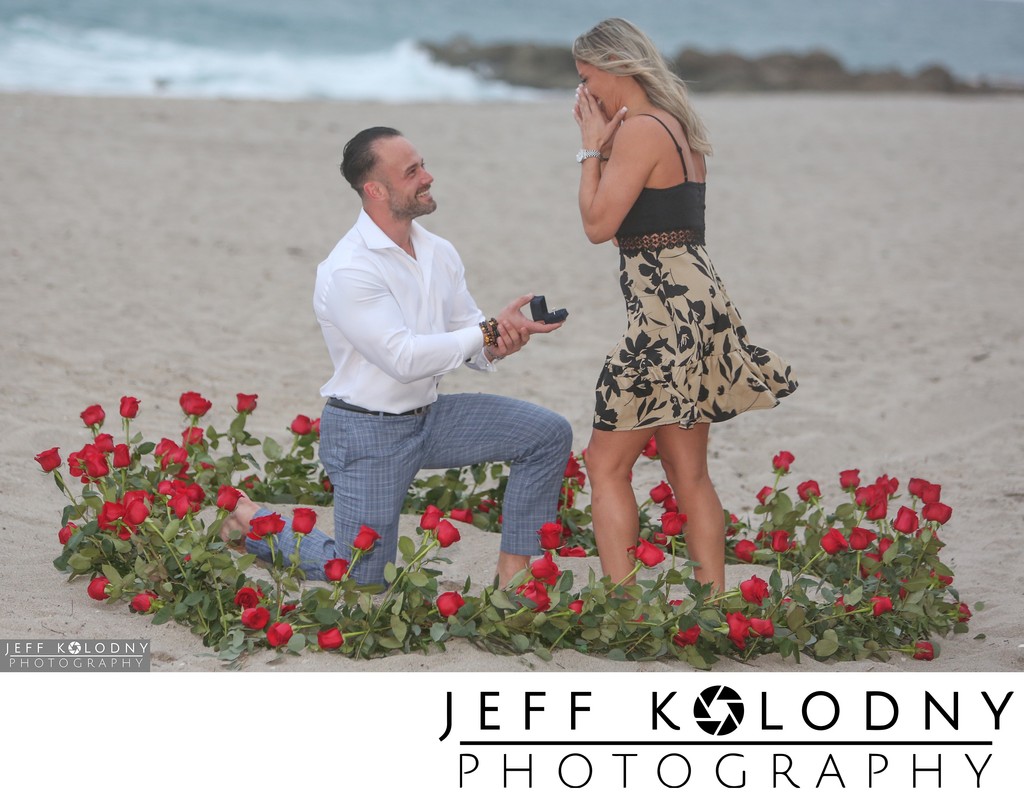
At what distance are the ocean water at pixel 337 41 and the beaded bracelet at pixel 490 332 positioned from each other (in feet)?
53.6

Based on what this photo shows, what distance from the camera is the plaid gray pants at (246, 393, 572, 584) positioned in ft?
13.3

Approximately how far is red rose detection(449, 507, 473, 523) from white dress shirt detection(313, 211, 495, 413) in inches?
27.1

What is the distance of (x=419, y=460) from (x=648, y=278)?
1039mm

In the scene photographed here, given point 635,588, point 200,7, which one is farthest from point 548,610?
point 200,7

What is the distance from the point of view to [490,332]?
12.8 feet

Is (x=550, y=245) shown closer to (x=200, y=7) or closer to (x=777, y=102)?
(x=777, y=102)

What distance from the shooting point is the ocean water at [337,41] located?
87.8 feet

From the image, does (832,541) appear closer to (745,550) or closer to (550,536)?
(745,550)

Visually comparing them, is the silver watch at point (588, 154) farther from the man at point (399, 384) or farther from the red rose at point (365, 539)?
the red rose at point (365, 539)

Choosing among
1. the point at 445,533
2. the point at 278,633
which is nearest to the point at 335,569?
the point at 278,633

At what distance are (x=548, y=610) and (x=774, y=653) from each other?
2.58ft

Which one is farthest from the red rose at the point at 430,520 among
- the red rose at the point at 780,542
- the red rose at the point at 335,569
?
the red rose at the point at 780,542

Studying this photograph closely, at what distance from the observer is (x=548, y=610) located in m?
3.52
